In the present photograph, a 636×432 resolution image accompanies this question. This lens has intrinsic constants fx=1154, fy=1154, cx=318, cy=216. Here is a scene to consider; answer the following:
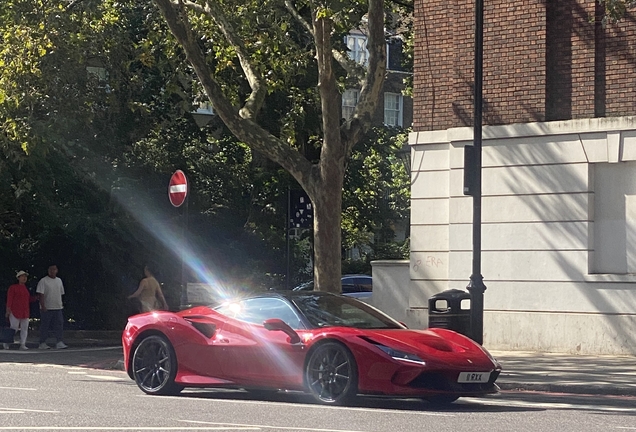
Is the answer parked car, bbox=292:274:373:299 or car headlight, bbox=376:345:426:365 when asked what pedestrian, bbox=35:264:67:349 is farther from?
car headlight, bbox=376:345:426:365

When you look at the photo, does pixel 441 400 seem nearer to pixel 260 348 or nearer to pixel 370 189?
pixel 260 348

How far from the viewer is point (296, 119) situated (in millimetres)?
29500

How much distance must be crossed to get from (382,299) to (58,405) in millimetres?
12136

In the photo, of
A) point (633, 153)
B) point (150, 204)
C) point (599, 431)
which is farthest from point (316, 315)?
point (150, 204)

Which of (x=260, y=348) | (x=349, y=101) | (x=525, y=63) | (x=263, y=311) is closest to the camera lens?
(x=260, y=348)

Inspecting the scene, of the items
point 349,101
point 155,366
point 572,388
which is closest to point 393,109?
point 349,101

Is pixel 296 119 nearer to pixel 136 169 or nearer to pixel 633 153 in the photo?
pixel 136 169

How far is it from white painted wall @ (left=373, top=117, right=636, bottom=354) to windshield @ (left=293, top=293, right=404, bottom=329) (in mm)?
7800

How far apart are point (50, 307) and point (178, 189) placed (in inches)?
236

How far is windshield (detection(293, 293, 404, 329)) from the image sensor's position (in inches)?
493

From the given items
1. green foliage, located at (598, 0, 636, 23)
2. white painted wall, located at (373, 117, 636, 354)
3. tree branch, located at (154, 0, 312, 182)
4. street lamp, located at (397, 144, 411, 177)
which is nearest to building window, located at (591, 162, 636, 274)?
white painted wall, located at (373, 117, 636, 354)

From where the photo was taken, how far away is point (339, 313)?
1276 cm

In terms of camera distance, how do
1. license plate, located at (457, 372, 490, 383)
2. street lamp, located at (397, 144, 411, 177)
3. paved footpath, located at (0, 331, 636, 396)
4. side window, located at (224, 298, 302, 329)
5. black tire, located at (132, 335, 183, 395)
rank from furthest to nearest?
street lamp, located at (397, 144, 411, 177)
paved footpath, located at (0, 331, 636, 396)
black tire, located at (132, 335, 183, 395)
side window, located at (224, 298, 302, 329)
license plate, located at (457, 372, 490, 383)

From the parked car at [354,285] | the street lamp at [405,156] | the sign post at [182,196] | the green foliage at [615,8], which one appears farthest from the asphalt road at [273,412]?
the street lamp at [405,156]
